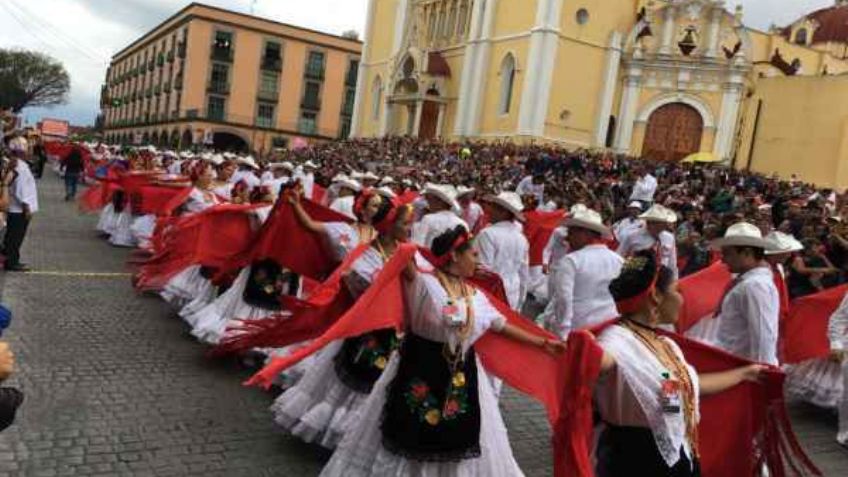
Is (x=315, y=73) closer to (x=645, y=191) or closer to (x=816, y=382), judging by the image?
(x=645, y=191)

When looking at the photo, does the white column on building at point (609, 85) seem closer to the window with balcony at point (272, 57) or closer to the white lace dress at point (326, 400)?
the white lace dress at point (326, 400)

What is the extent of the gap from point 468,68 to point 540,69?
545cm

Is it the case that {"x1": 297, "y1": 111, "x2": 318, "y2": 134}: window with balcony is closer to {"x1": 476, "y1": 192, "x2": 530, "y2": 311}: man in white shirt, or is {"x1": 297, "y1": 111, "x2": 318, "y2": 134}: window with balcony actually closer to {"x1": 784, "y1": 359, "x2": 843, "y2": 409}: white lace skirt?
{"x1": 476, "y1": 192, "x2": 530, "y2": 311}: man in white shirt

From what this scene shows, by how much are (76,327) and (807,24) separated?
60.2 m

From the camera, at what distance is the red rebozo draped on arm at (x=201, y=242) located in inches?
324

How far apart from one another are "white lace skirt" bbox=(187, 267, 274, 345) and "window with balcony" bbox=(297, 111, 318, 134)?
66.1m

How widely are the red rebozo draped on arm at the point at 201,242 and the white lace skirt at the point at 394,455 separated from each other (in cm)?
407

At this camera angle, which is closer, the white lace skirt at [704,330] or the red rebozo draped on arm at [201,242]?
the white lace skirt at [704,330]

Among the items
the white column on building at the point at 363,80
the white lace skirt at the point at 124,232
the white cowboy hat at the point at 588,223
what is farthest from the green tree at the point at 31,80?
the white cowboy hat at the point at 588,223

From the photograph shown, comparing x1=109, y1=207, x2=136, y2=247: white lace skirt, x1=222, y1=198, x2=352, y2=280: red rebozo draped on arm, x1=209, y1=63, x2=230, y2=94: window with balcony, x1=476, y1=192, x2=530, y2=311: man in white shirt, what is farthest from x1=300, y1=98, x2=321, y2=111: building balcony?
x1=222, y1=198, x2=352, y2=280: red rebozo draped on arm

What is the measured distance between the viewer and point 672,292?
3.38 m

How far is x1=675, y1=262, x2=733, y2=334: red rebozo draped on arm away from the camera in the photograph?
23.2 ft

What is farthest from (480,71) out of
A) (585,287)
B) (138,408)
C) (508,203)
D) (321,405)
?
(321,405)

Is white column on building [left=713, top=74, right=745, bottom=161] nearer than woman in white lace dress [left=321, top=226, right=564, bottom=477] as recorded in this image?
No
